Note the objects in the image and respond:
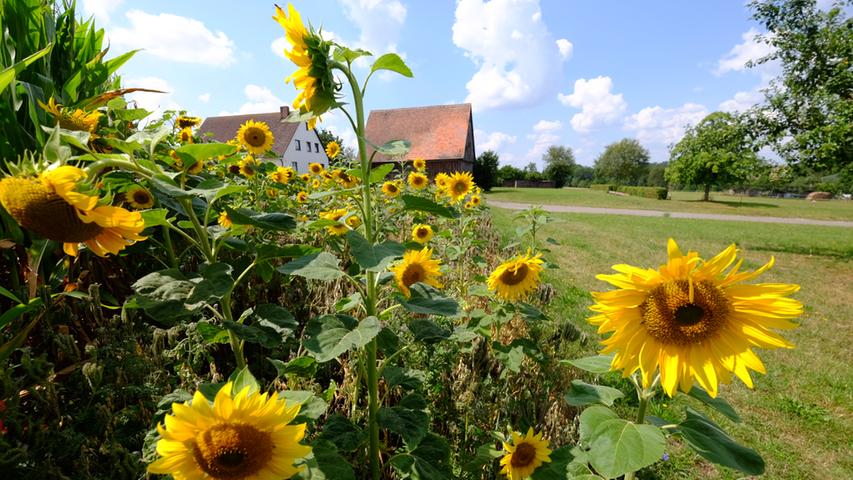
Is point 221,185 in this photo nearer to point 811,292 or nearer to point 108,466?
point 108,466

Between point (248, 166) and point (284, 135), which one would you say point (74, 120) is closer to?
point (248, 166)

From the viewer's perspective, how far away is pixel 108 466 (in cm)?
147

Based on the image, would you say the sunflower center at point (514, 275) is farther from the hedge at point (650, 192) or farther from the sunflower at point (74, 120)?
the hedge at point (650, 192)

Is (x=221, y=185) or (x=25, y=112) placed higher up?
Answer: (x=25, y=112)

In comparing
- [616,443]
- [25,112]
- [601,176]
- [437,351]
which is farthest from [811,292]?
[601,176]

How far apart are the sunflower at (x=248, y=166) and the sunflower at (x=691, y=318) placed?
3.09 m

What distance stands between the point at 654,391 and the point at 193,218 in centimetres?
139

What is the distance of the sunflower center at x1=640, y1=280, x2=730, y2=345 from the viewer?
39.0 inches

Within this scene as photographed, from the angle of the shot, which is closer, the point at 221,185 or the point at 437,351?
the point at 221,185

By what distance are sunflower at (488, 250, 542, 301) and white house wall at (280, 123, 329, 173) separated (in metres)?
30.1

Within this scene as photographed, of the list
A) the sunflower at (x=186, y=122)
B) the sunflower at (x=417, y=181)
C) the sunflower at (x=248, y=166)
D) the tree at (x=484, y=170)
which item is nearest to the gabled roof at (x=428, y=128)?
the tree at (x=484, y=170)

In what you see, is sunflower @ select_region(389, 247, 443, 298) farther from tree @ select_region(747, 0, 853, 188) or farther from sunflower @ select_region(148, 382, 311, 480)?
tree @ select_region(747, 0, 853, 188)

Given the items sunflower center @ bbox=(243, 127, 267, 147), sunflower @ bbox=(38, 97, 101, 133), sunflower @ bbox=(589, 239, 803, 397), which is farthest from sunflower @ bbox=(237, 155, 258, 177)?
sunflower @ bbox=(589, 239, 803, 397)

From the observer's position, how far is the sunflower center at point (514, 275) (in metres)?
2.34
